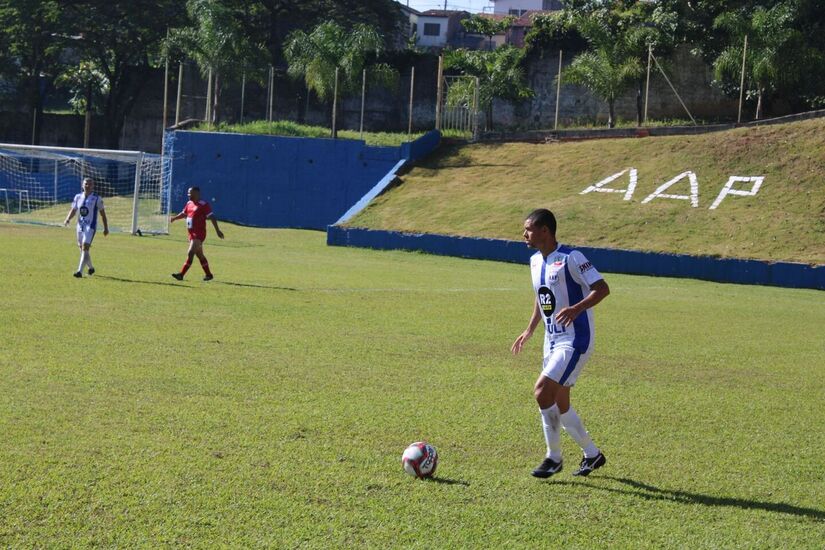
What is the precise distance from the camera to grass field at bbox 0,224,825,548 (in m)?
6.20

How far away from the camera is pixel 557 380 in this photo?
24.3ft

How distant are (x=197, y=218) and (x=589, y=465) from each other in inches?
532

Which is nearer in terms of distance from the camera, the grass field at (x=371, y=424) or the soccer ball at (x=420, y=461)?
the grass field at (x=371, y=424)

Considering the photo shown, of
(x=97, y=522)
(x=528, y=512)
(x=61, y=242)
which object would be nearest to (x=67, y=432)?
(x=97, y=522)

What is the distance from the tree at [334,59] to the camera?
141 feet

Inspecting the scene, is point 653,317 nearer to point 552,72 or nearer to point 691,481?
point 691,481

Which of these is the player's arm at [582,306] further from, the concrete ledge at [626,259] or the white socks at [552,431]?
the concrete ledge at [626,259]

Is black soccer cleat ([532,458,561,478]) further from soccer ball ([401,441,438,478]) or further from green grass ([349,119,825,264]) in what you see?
green grass ([349,119,825,264])

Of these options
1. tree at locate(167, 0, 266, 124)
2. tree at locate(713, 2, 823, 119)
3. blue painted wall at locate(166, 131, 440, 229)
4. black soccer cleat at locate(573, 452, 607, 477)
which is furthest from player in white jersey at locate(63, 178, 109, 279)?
tree at locate(713, 2, 823, 119)

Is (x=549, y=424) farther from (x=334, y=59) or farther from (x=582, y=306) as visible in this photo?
(x=334, y=59)

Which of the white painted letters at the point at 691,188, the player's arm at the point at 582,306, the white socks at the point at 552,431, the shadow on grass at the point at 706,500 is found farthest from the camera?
the white painted letters at the point at 691,188

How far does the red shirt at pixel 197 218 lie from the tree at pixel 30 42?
35356 mm

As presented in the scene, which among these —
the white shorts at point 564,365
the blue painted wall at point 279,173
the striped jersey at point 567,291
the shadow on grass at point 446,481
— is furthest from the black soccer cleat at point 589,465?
the blue painted wall at point 279,173

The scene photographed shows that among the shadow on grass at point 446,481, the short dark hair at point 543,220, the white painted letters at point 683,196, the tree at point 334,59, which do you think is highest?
the tree at point 334,59
